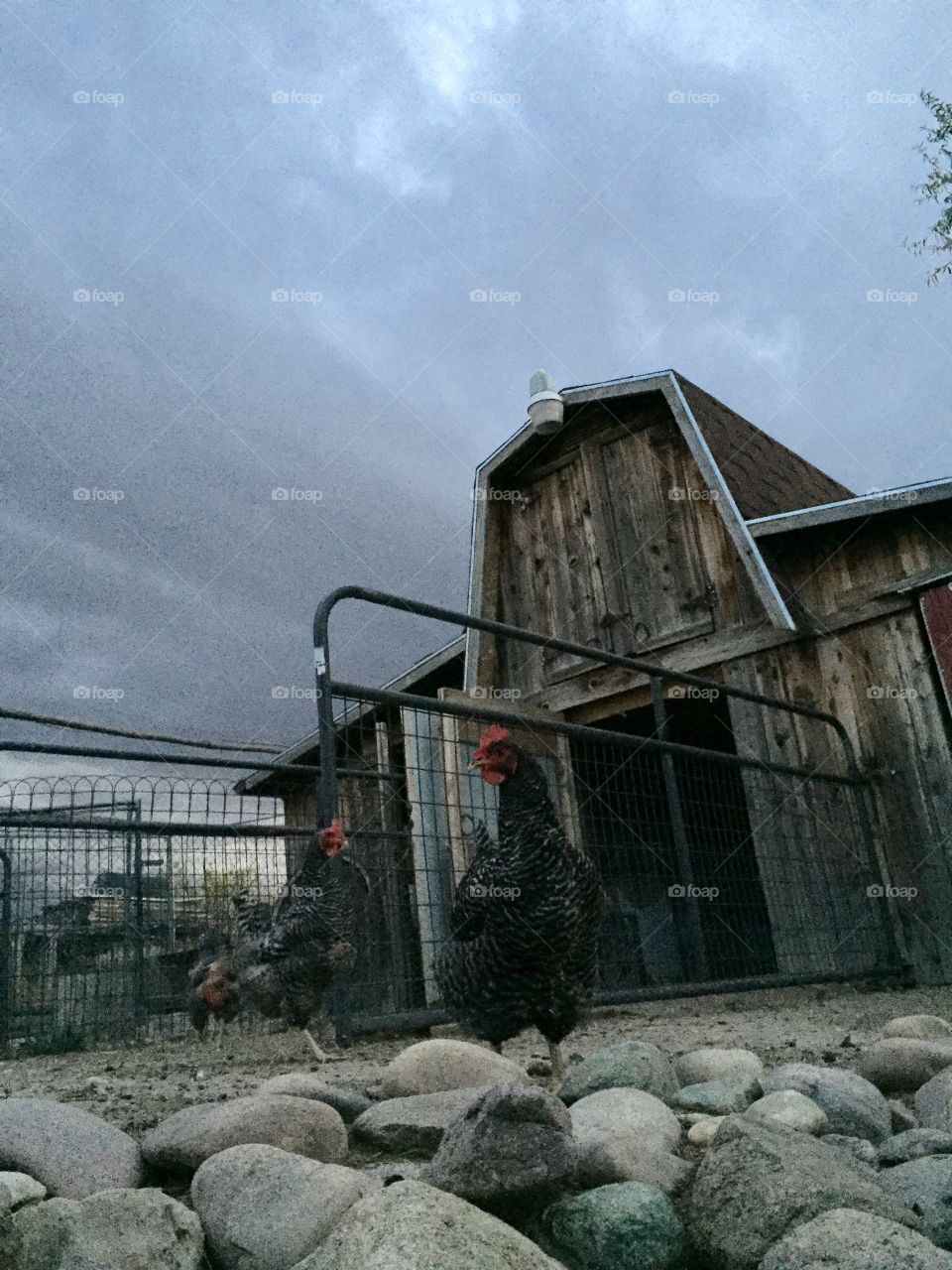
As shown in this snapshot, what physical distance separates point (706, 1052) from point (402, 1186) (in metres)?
1.82

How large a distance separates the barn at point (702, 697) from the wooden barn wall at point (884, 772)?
0.01 metres

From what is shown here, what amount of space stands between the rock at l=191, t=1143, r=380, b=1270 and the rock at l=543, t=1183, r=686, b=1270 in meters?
0.37

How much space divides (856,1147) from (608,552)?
630 centimetres

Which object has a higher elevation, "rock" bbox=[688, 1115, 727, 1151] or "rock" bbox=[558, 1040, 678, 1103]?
"rock" bbox=[558, 1040, 678, 1103]

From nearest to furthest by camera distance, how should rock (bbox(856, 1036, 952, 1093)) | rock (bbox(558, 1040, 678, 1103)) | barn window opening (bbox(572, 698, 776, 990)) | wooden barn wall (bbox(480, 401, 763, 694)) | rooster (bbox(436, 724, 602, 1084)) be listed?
rock (bbox(558, 1040, 678, 1103)) → rock (bbox(856, 1036, 952, 1093)) → rooster (bbox(436, 724, 602, 1084)) → barn window opening (bbox(572, 698, 776, 990)) → wooden barn wall (bbox(480, 401, 763, 694))

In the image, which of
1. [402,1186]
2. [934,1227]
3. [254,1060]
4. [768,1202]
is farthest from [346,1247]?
[254,1060]

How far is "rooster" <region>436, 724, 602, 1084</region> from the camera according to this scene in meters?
3.36

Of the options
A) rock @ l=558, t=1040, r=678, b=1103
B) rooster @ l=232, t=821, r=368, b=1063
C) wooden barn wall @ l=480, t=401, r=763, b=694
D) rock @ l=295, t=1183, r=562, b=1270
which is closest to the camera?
rock @ l=295, t=1183, r=562, b=1270

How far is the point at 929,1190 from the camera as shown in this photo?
5.70 feet

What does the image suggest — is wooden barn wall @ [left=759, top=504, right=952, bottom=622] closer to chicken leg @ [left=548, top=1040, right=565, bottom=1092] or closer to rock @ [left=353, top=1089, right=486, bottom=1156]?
chicken leg @ [left=548, top=1040, right=565, bottom=1092]

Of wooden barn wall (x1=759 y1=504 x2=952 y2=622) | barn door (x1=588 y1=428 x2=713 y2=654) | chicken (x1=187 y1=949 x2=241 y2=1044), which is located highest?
barn door (x1=588 y1=428 x2=713 y2=654)

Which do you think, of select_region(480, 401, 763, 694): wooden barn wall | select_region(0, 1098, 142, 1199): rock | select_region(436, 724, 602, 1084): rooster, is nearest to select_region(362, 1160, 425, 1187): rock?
select_region(0, 1098, 142, 1199): rock

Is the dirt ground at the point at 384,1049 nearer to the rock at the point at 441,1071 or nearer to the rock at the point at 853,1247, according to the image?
the rock at the point at 441,1071

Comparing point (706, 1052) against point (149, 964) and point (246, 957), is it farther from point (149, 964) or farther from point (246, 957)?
point (149, 964)
